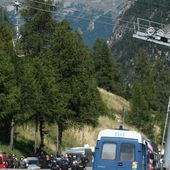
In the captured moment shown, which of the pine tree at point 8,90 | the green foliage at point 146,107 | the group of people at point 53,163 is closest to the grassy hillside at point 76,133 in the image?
the green foliage at point 146,107

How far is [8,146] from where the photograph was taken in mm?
65750

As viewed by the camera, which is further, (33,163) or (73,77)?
(73,77)

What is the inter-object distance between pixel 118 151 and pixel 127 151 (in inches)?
22.7

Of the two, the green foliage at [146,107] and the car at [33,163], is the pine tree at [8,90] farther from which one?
the green foliage at [146,107]

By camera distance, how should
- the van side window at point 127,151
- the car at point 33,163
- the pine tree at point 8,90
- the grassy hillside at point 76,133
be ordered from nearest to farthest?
the van side window at point 127,151, the car at point 33,163, the pine tree at point 8,90, the grassy hillside at point 76,133

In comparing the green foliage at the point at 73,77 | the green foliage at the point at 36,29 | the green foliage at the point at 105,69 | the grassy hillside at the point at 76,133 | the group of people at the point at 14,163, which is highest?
the green foliage at the point at 105,69

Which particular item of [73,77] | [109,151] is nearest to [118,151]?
[109,151]

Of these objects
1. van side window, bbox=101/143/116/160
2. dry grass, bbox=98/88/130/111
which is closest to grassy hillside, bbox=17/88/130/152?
dry grass, bbox=98/88/130/111

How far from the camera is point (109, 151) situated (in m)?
29.3

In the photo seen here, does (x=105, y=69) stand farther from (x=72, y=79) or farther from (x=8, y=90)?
(x=8, y=90)

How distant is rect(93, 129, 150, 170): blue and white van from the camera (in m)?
28.9

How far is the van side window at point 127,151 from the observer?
29.1 metres

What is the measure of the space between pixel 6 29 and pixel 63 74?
949 centimetres

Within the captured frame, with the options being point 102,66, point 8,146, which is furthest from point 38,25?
point 102,66
